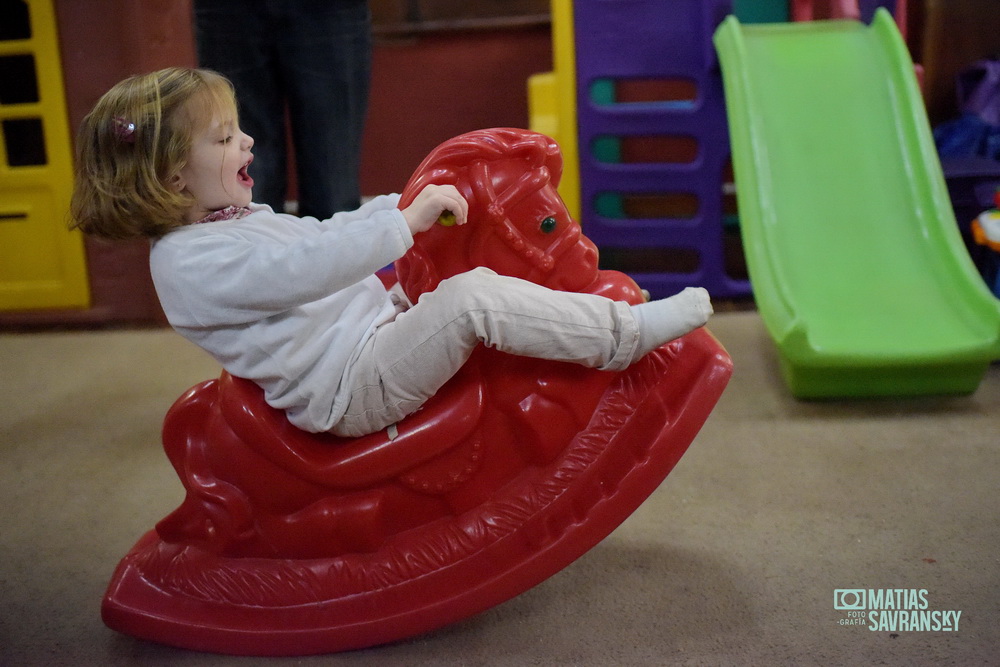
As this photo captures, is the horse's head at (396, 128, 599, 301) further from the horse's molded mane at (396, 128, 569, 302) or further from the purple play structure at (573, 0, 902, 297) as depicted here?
the purple play structure at (573, 0, 902, 297)

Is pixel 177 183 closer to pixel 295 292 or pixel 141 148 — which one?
pixel 141 148

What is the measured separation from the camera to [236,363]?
116cm

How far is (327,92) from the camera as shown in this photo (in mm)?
1917

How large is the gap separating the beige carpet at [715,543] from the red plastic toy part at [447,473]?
6 cm

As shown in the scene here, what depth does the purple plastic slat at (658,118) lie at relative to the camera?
8.70 feet

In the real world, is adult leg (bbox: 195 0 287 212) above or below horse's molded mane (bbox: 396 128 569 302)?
above

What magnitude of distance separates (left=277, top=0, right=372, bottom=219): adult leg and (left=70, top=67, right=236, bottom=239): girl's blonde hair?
29.9 inches

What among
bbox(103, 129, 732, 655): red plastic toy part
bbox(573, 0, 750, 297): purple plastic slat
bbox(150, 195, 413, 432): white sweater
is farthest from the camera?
bbox(573, 0, 750, 297): purple plastic slat

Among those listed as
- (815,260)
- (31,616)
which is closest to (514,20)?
(815,260)

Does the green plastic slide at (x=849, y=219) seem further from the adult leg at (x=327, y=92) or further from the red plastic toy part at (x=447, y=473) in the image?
the adult leg at (x=327, y=92)

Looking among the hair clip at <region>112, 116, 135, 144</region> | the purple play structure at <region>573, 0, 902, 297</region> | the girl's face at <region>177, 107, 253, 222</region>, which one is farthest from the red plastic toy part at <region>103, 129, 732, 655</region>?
the purple play structure at <region>573, 0, 902, 297</region>

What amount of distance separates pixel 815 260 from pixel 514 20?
70.3 inches

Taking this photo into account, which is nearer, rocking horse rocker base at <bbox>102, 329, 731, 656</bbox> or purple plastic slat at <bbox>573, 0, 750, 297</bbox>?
rocking horse rocker base at <bbox>102, 329, 731, 656</bbox>

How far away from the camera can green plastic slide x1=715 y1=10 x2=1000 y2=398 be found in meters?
1.91
